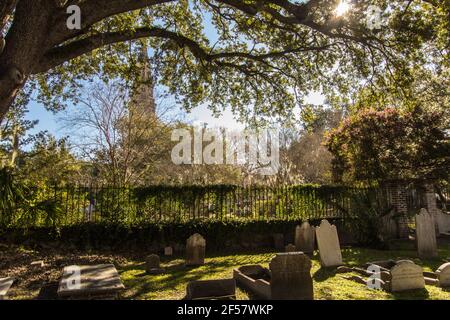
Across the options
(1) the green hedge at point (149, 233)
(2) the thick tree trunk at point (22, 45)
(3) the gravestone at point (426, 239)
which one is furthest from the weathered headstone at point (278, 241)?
(2) the thick tree trunk at point (22, 45)

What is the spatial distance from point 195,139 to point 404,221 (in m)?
18.2

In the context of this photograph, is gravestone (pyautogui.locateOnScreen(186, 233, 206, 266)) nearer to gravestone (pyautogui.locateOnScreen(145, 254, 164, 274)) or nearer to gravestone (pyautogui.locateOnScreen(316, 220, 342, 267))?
gravestone (pyautogui.locateOnScreen(145, 254, 164, 274))

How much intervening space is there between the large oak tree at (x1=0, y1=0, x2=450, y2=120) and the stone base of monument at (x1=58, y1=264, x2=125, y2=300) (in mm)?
3468

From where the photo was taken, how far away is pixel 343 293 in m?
7.21

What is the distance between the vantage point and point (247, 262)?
464 inches

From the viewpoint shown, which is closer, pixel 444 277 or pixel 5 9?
pixel 5 9

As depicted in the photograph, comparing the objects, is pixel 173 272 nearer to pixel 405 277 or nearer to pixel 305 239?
pixel 305 239

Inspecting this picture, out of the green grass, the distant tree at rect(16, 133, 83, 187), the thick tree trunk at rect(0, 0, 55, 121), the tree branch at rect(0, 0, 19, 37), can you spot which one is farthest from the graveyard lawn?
the distant tree at rect(16, 133, 83, 187)

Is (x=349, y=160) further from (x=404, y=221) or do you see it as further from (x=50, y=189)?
(x=50, y=189)

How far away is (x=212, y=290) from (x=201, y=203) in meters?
8.53

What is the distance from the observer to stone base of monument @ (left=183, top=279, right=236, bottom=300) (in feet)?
21.6

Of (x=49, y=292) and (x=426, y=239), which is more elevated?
(x=426, y=239)

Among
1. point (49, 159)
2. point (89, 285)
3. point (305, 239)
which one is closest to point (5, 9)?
point (89, 285)

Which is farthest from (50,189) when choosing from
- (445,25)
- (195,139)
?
(195,139)
